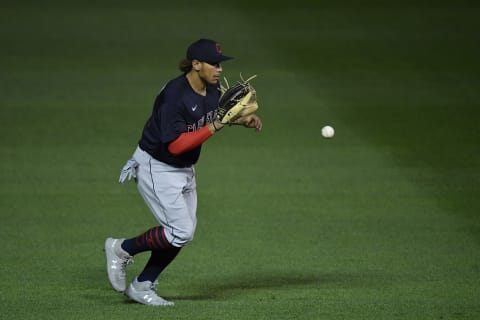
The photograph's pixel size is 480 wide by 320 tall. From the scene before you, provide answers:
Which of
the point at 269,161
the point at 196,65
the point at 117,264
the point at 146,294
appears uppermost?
the point at 196,65

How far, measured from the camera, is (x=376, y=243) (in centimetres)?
922

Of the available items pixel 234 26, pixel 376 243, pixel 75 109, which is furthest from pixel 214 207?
pixel 234 26

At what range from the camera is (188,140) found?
708 cm

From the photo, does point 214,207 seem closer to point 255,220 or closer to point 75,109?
point 255,220

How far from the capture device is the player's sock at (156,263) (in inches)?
297

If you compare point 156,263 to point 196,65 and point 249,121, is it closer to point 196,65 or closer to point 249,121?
point 249,121

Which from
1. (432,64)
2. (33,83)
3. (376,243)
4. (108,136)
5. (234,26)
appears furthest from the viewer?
(234,26)

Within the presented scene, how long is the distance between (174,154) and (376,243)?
9.17 feet

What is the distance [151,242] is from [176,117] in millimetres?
1000

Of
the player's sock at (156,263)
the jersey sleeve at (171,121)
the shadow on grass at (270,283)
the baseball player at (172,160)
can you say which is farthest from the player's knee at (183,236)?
the jersey sleeve at (171,121)

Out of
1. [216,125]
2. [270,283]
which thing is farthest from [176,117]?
[270,283]

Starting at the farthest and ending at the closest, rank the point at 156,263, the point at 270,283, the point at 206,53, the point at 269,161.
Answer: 1. the point at 269,161
2. the point at 270,283
3. the point at 156,263
4. the point at 206,53

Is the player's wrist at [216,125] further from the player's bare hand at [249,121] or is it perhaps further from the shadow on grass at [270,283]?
the shadow on grass at [270,283]

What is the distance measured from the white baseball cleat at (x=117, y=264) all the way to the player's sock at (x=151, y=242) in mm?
93
